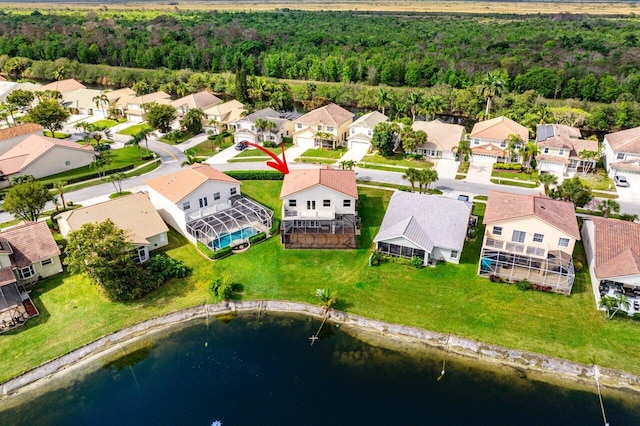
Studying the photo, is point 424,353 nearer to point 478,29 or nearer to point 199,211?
point 199,211

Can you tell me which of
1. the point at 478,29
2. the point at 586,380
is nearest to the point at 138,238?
the point at 586,380

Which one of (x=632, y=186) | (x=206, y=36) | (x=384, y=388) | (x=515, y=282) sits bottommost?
(x=384, y=388)

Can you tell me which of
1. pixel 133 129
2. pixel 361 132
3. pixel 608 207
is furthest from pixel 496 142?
pixel 133 129

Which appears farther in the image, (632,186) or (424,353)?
(632,186)

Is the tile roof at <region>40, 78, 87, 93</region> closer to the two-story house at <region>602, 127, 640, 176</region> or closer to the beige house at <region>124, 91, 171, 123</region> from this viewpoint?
the beige house at <region>124, 91, 171, 123</region>

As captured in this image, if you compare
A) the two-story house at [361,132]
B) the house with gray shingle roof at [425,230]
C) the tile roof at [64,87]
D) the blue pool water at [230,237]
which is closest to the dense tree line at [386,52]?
the tile roof at [64,87]

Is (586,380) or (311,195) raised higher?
(311,195)

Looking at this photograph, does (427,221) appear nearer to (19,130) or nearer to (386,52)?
(19,130)
